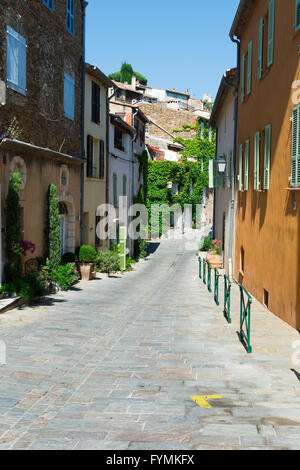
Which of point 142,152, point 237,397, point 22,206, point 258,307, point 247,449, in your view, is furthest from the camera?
point 142,152

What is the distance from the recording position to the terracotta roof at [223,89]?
1867 centimetres

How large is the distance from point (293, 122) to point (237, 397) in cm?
599

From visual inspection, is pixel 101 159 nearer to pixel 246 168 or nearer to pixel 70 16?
pixel 70 16

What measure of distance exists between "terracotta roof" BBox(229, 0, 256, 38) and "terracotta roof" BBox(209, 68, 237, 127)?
1.31 meters

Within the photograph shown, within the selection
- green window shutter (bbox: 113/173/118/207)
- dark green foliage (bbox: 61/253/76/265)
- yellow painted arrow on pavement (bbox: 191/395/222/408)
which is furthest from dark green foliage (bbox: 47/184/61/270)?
Result: green window shutter (bbox: 113/173/118/207)

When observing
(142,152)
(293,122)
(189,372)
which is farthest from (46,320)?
(142,152)

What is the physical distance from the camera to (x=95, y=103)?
2214 centimetres

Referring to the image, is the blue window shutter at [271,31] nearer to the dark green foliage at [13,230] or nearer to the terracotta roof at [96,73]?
the dark green foliage at [13,230]

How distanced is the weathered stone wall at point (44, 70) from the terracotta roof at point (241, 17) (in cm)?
572

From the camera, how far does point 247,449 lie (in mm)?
4734

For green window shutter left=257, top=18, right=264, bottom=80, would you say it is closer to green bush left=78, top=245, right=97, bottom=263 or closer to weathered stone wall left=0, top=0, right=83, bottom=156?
weathered stone wall left=0, top=0, right=83, bottom=156

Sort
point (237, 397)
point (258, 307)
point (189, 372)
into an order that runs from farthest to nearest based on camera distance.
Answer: point (258, 307) → point (189, 372) → point (237, 397)

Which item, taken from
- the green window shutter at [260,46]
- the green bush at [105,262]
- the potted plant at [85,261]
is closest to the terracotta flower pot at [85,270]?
the potted plant at [85,261]

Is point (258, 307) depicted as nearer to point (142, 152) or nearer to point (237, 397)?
point (237, 397)
